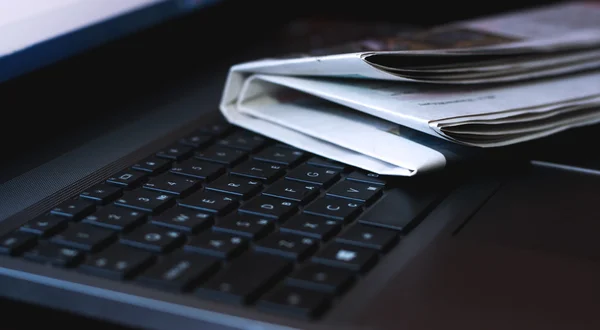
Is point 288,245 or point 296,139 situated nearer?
point 288,245

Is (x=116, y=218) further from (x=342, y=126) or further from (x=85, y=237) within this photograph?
(x=342, y=126)

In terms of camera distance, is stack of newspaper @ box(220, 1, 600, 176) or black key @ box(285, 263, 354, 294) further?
stack of newspaper @ box(220, 1, 600, 176)

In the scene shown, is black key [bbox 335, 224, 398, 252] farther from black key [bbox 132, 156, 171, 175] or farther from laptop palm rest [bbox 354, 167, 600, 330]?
black key [bbox 132, 156, 171, 175]

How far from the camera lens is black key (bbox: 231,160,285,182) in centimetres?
46

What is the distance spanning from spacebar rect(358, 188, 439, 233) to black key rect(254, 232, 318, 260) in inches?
1.6

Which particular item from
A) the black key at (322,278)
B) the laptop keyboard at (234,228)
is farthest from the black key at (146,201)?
the black key at (322,278)

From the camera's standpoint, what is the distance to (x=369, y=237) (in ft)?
1.25

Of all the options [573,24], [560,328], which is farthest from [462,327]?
[573,24]

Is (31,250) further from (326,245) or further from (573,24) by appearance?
(573,24)

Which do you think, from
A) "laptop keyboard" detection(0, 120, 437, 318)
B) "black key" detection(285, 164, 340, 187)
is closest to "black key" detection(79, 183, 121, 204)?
"laptop keyboard" detection(0, 120, 437, 318)

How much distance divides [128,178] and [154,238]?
88mm

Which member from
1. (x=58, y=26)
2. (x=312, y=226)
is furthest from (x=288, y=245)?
(x=58, y=26)

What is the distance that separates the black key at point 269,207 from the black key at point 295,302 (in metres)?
0.08

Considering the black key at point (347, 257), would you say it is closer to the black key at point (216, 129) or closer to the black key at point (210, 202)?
the black key at point (210, 202)
